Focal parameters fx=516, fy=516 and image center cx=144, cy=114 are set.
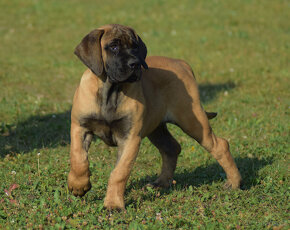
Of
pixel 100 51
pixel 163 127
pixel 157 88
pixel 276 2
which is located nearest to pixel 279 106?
pixel 163 127

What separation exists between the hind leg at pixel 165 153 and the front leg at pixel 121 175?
43.3 inches

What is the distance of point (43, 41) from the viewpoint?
13492mm

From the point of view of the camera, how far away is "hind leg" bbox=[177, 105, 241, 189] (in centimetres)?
575

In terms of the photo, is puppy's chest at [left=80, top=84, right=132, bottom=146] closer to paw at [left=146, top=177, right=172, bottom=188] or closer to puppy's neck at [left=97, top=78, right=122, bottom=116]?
puppy's neck at [left=97, top=78, right=122, bottom=116]

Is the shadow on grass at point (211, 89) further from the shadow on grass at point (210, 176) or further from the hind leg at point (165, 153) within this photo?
the hind leg at point (165, 153)

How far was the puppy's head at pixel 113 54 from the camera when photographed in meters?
4.67

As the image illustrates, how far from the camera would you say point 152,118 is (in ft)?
17.6

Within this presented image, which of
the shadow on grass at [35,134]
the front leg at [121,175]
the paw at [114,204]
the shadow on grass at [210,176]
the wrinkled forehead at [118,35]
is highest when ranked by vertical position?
the wrinkled forehead at [118,35]

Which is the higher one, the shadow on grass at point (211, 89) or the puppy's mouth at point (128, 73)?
the puppy's mouth at point (128, 73)

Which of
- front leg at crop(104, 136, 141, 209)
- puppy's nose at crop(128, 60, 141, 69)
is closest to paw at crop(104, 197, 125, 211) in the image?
front leg at crop(104, 136, 141, 209)

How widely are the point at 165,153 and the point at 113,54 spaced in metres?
1.78

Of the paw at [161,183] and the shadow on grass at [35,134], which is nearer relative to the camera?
the paw at [161,183]

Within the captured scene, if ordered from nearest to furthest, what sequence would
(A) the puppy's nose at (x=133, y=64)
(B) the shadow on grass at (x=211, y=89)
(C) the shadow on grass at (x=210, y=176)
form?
(A) the puppy's nose at (x=133, y=64) → (C) the shadow on grass at (x=210, y=176) → (B) the shadow on grass at (x=211, y=89)

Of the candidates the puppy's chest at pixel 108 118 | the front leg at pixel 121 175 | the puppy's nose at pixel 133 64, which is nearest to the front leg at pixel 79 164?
the puppy's chest at pixel 108 118
